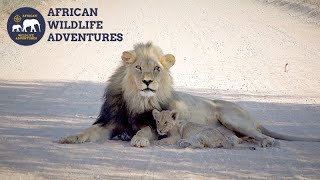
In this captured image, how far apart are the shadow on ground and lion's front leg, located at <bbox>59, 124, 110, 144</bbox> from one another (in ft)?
0.37

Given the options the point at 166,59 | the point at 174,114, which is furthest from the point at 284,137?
the point at 166,59

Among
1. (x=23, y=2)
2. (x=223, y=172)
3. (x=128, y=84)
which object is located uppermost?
(x=23, y=2)

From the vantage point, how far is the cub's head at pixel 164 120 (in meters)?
7.15

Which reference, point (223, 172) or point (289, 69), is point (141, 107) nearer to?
point (223, 172)

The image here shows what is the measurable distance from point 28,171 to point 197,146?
1.99m

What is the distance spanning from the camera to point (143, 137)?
6.98 m

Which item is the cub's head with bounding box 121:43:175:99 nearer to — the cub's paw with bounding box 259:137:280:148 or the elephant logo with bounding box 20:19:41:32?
the cub's paw with bounding box 259:137:280:148

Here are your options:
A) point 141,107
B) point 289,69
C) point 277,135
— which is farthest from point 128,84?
point 289,69

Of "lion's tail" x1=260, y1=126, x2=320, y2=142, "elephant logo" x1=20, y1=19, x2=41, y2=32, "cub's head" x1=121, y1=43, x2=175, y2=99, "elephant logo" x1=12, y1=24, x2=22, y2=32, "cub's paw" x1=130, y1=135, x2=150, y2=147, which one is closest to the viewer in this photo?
"cub's paw" x1=130, y1=135, x2=150, y2=147

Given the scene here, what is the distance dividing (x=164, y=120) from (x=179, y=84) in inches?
250

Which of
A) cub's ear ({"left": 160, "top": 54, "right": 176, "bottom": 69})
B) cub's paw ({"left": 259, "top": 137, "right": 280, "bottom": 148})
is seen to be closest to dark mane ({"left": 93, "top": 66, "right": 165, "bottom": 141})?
cub's ear ({"left": 160, "top": 54, "right": 176, "bottom": 69})

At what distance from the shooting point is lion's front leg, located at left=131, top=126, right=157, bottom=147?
6.88 meters

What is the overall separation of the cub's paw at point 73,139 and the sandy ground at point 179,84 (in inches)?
4.9

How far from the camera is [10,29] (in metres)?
12.0
